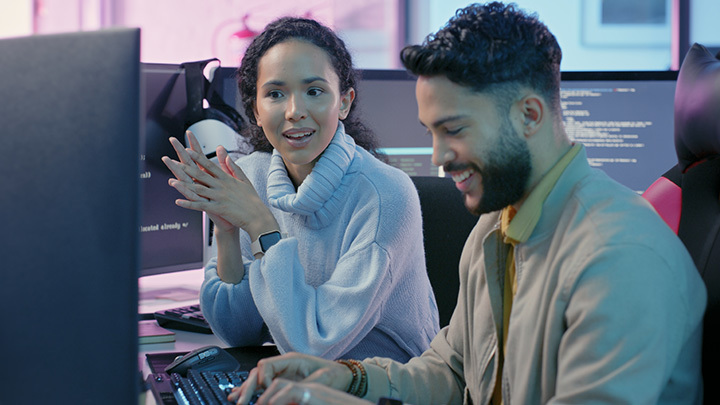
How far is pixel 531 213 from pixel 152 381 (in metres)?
0.64

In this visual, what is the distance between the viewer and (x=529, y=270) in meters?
0.96

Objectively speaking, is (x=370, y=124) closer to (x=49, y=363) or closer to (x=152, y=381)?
(x=152, y=381)

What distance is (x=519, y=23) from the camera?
1009 mm

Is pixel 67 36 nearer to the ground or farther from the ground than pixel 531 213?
farther from the ground

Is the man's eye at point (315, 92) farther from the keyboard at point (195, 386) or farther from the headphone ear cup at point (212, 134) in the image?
the keyboard at point (195, 386)

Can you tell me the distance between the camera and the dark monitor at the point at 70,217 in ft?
2.02

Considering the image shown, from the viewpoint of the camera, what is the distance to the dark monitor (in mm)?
615

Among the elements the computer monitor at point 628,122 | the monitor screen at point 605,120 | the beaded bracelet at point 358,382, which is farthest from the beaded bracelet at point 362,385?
the computer monitor at point 628,122

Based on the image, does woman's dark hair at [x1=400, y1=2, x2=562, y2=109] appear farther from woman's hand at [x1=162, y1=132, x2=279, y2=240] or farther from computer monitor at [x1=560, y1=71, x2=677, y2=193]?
computer monitor at [x1=560, y1=71, x2=677, y2=193]

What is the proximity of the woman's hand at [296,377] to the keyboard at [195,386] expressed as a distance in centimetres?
3

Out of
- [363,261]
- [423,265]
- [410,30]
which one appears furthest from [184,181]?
[410,30]

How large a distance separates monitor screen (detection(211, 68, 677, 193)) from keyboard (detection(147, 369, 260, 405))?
1.07 metres

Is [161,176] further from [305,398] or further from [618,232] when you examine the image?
[618,232]

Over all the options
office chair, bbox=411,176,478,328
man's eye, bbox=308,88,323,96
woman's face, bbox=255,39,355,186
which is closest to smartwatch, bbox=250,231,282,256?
woman's face, bbox=255,39,355,186
